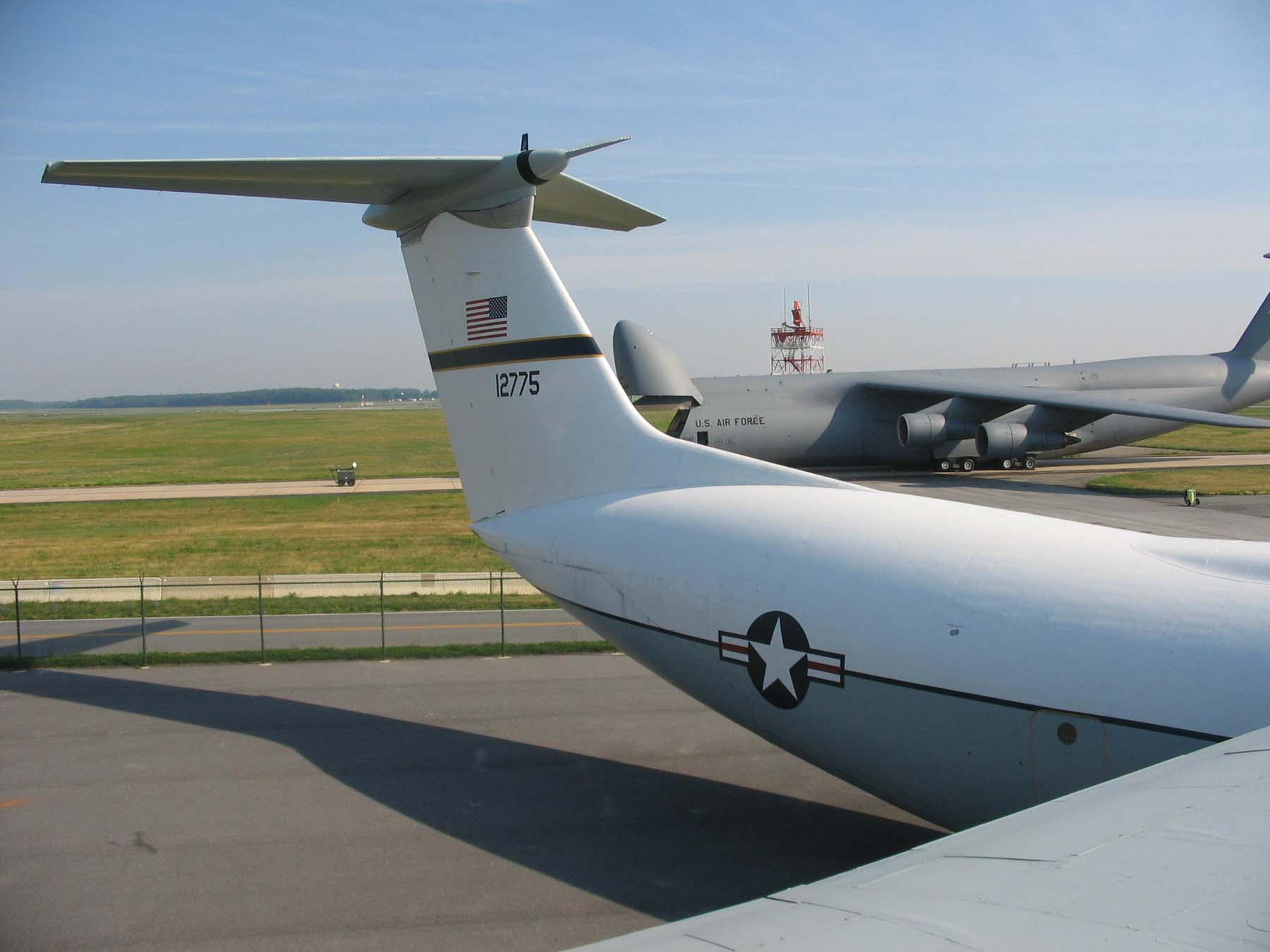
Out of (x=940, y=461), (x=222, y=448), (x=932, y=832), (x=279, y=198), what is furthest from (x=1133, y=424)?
(x=222, y=448)

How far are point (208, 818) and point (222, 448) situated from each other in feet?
199

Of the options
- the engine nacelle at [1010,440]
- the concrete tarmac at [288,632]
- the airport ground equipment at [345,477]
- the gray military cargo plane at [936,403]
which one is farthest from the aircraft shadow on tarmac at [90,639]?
the engine nacelle at [1010,440]

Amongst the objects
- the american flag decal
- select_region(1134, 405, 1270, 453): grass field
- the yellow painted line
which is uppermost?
the american flag decal

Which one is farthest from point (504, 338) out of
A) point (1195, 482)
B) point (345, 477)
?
point (345, 477)

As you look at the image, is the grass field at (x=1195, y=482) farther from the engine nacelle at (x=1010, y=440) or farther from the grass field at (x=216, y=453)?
the grass field at (x=216, y=453)

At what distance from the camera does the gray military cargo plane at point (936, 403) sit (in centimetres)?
3106

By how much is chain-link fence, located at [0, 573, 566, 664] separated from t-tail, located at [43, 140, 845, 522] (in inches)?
211

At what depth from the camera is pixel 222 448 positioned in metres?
64.0

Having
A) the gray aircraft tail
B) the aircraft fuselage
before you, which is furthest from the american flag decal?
the gray aircraft tail

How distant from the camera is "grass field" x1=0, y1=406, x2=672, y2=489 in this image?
44000 mm

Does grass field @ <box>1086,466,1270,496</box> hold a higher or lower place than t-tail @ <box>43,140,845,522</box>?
lower

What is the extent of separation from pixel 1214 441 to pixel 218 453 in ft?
190

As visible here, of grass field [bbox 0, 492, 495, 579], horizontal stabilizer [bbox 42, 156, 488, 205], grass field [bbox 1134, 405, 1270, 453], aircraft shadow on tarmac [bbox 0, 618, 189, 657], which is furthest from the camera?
grass field [bbox 1134, 405, 1270, 453]

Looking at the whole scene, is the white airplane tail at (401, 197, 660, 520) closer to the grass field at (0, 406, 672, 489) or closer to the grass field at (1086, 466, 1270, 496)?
the grass field at (1086, 466, 1270, 496)
